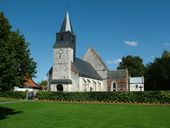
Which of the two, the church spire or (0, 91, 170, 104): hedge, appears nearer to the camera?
(0, 91, 170, 104): hedge

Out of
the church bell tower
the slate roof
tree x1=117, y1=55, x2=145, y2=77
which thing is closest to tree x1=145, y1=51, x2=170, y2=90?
the slate roof

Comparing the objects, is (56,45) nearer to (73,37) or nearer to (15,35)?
(73,37)

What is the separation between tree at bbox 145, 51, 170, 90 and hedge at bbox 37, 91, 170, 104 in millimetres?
24090

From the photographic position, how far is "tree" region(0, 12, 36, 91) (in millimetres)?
15961

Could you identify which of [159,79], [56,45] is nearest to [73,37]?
[56,45]

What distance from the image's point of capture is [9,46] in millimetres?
16844

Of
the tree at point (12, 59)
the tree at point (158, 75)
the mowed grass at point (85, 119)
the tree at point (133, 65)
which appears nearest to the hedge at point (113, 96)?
the mowed grass at point (85, 119)

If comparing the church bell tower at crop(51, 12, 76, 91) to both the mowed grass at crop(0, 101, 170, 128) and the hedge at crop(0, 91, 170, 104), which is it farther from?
the mowed grass at crop(0, 101, 170, 128)

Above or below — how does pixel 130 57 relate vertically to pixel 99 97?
above

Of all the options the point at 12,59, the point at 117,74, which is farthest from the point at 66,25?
the point at 12,59

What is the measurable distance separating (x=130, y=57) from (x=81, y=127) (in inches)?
3081

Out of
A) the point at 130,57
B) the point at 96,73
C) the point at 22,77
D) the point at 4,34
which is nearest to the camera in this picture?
the point at 4,34

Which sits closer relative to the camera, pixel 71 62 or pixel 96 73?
pixel 71 62

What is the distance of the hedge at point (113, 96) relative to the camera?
108 ft
